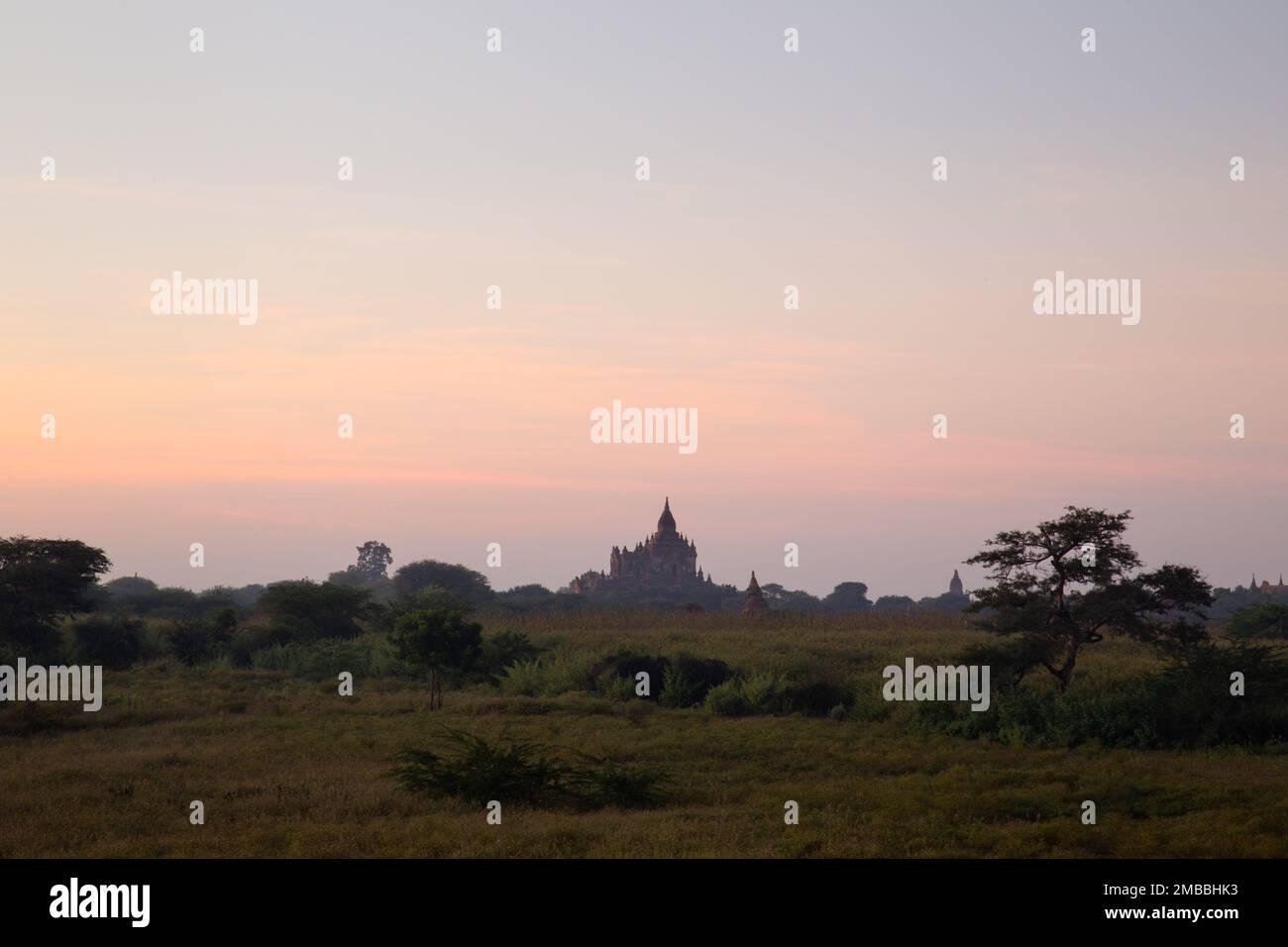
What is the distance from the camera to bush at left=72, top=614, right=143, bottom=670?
37625 millimetres

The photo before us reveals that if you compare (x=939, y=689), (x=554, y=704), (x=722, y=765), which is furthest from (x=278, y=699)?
(x=939, y=689)

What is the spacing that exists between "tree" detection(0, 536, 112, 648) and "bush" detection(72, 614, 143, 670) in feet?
2.57

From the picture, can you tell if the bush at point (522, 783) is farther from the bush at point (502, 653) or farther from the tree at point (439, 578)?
the tree at point (439, 578)

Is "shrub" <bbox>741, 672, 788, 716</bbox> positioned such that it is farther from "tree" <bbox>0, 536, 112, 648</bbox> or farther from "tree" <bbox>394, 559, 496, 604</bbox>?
"tree" <bbox>394, 559, 496, 604</bbox>

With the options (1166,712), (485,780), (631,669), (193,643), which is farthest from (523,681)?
(193,643)

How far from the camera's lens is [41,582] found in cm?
3759

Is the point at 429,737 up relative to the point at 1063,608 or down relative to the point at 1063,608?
down

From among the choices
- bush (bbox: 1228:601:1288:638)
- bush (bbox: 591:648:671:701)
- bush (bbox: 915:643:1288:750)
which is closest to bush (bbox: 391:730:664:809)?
bush (bbox: 915:643:1288:750)

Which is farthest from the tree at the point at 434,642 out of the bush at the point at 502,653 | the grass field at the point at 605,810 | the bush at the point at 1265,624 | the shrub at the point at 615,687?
the bush at the point at 1265,624

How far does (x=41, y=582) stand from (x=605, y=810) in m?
30.0

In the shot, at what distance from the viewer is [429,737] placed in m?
21.0

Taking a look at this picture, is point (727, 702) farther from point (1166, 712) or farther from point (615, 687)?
point (1166, 712)
